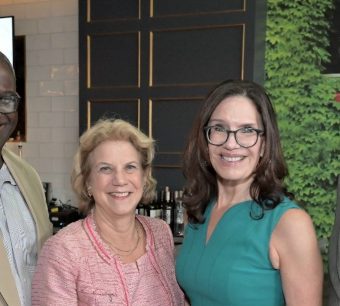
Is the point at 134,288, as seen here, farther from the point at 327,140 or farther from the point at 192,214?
the point at 327,140

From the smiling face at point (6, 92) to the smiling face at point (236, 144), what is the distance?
651 millimetres

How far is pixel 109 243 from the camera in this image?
5.24 feet

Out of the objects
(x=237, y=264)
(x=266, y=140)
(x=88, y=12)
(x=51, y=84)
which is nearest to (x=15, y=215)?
(x=237, y=264)

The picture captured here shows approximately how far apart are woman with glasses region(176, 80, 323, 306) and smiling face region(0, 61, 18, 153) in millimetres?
603

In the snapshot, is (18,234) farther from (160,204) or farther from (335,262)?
(160,204)

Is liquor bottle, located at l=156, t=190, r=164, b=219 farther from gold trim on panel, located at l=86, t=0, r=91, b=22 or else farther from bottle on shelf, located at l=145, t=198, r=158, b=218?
gold trim on panel, located at l=86, t=0, r=91, b=22

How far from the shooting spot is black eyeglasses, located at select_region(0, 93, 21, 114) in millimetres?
1461

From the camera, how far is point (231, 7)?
3225 millimetres

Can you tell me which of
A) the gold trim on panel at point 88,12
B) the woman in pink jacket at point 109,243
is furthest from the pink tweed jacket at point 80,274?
the gold trim on panel at point 88,12

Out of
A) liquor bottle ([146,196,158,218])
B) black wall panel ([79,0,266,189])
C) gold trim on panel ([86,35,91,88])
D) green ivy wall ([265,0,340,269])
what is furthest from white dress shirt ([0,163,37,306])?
green ivy wall ([265,0,340,269])

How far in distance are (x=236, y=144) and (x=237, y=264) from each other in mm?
355

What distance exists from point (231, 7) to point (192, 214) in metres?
2.05

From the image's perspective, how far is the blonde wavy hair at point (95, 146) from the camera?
161 cm

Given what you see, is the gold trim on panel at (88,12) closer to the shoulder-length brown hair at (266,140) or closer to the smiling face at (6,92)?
the smiling face at (6,92)
